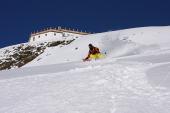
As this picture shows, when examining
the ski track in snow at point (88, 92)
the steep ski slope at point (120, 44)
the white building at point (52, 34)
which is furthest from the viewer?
the white building at point (52, 34)

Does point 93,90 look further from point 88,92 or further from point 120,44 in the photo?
Answer: point 120,44

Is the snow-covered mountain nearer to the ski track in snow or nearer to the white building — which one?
the ski track in snow

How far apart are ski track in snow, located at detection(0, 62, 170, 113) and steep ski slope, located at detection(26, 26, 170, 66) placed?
1708 centimetres


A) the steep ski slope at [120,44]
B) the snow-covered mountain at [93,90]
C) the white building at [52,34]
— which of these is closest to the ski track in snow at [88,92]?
the snow-covered mountain at [93,90]

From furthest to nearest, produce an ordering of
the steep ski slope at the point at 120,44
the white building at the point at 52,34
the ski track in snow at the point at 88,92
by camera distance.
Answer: the white building at the point at 52,34 → the steep ski slope at the point at 120,44 → the ski track in snow at the point at 88,92

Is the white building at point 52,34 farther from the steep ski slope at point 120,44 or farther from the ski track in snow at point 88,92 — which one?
the ski track in snow at point 88,92

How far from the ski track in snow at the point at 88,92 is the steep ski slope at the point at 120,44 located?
673 inches

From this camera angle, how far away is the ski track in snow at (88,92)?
9.02 metres

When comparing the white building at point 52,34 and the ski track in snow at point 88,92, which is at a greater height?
the white building at point 52,34

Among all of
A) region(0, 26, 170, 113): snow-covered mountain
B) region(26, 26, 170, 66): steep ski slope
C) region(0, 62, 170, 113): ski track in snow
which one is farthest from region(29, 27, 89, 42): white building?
region(0, 62, 170, 113): ski track in snow

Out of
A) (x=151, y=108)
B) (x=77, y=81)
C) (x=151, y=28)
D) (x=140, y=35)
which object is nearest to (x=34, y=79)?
(x=77, y=81)

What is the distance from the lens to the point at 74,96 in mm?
10055

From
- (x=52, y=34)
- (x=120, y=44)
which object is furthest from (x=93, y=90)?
(x=52, y=34)

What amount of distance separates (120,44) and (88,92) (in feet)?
75.6
